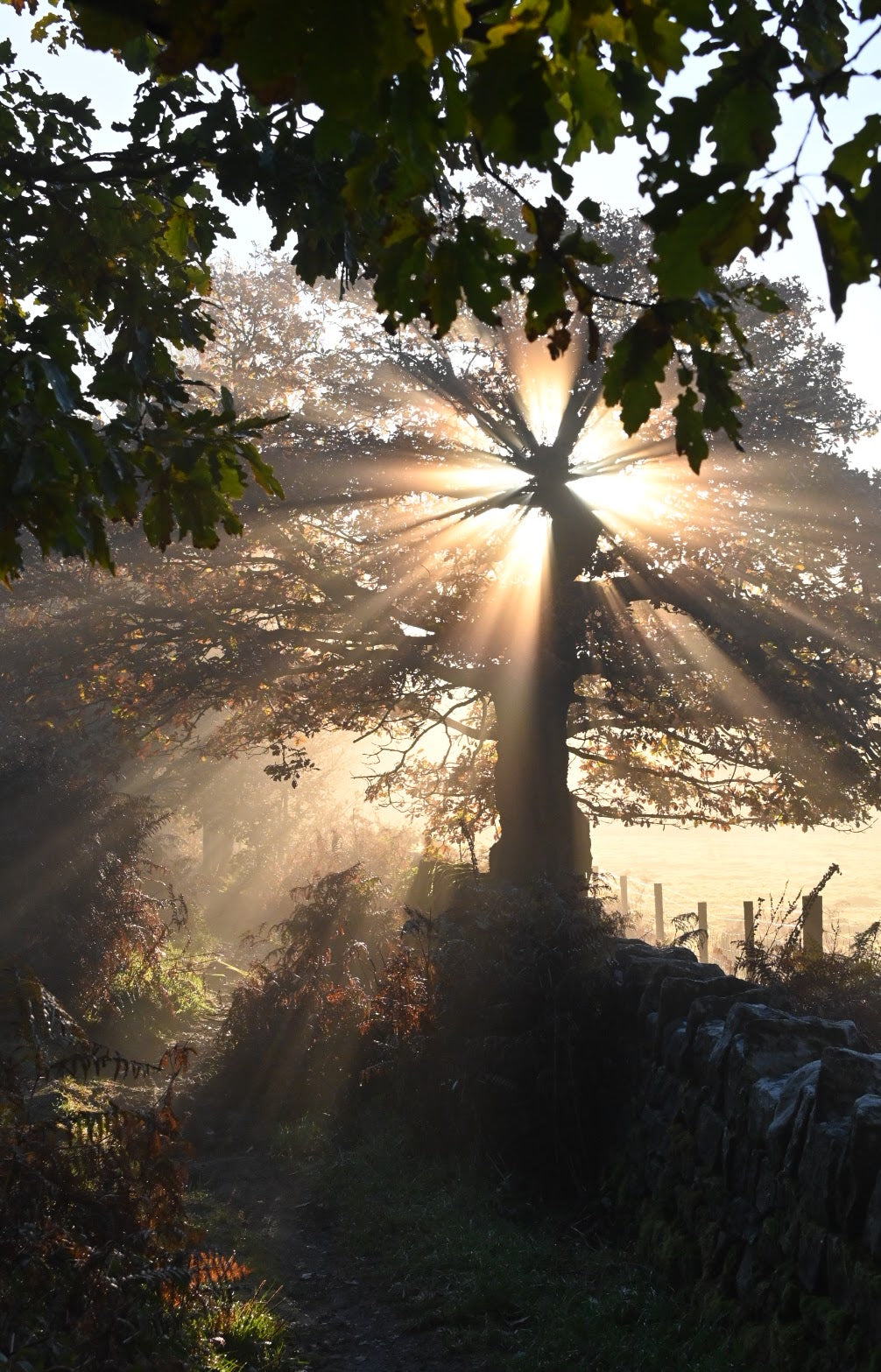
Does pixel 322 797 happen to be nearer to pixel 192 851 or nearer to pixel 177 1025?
pixel 192 851

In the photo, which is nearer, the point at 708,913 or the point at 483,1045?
the point at 483,1045

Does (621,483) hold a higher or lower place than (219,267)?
lower

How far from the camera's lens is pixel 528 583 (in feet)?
45.6

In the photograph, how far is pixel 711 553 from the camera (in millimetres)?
13820

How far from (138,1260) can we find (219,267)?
27868mm

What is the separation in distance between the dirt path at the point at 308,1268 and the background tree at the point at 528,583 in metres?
5.01

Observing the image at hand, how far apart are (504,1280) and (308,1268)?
1591 mm

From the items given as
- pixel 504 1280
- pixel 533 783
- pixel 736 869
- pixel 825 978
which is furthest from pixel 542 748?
pixel 736 869

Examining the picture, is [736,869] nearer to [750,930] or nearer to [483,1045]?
[750,930]

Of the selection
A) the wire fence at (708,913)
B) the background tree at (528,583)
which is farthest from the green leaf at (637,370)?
the wire fence at (708,913)

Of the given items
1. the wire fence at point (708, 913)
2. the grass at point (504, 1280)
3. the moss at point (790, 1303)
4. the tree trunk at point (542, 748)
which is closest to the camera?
the moss at point (790, 1303)

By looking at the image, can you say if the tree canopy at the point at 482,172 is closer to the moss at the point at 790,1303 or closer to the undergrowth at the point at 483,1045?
the moss at the point at 790,1303

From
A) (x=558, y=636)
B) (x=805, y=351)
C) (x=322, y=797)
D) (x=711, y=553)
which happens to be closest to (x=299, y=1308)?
(x=558, y=636)

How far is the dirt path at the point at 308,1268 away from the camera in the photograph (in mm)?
6207
